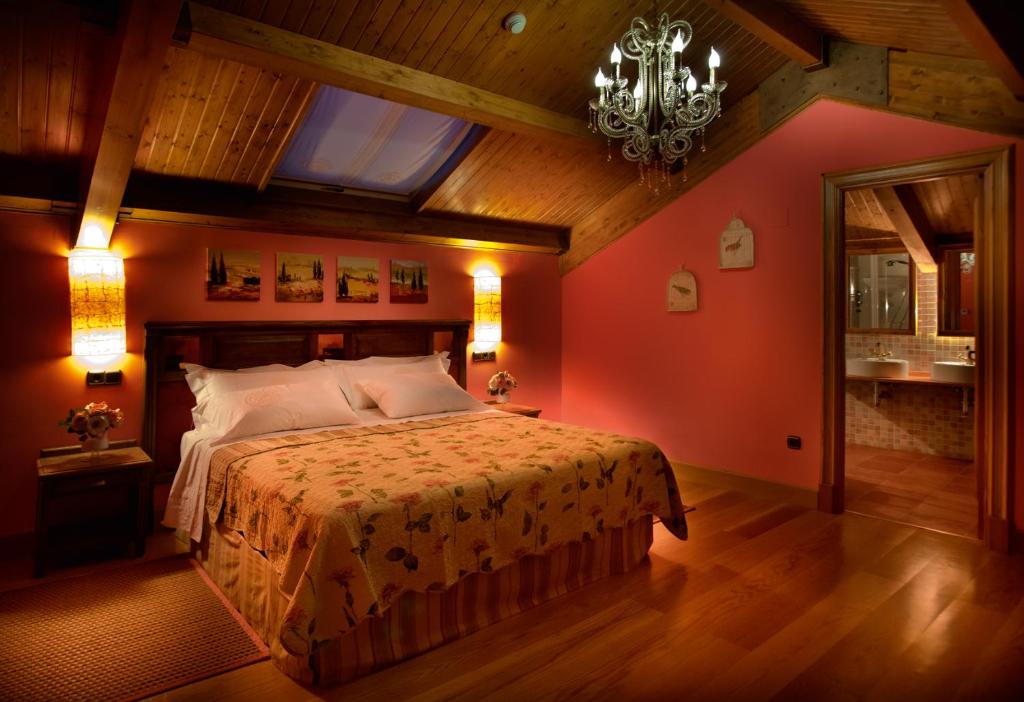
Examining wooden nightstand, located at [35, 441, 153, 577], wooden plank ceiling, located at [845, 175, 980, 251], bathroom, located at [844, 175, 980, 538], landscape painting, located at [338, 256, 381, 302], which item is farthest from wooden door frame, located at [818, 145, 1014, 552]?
wooden nightstand, located at [35, 441, 153, 577]

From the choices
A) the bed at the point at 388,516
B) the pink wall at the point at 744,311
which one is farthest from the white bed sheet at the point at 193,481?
the pink wall at the point at 744,311

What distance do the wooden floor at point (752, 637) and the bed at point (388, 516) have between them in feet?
0.41

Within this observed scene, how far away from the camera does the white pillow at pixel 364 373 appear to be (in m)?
4.15

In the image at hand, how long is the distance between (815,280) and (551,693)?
320 cm

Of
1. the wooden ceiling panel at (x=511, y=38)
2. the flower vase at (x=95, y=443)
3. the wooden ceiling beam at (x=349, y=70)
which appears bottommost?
the flower vase at (x=95, y=443)

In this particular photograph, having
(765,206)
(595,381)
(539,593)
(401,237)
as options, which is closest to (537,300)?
(595,381)

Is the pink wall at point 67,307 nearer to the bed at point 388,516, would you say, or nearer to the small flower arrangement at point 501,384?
the bed at point 388,516

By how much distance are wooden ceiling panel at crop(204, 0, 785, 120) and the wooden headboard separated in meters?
1.95

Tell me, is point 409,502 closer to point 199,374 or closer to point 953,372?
point 199,374

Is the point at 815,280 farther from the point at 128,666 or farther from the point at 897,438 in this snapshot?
the point at 128,666

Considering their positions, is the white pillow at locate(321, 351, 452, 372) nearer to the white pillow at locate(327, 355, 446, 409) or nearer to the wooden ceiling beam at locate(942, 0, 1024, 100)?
the white pillow at locate(327, 355, 446, 409)

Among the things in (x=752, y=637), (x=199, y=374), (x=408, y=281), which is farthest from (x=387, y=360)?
(x=752, y=637)

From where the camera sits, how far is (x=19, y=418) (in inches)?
133

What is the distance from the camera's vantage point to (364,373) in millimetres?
4301
